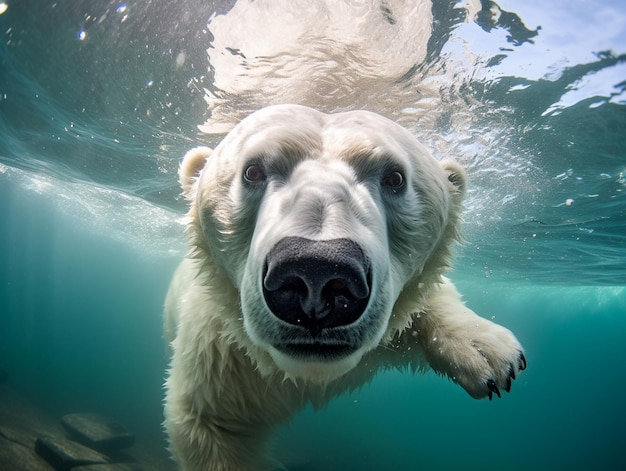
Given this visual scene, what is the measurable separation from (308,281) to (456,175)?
209cm

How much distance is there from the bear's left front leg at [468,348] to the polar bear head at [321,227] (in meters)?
0.30

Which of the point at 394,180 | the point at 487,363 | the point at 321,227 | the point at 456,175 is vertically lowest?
the point at 487,363

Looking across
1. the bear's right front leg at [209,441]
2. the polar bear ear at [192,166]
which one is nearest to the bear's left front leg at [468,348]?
the bear's right front leg at [209,441]

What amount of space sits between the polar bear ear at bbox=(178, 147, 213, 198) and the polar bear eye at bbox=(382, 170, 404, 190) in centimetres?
143

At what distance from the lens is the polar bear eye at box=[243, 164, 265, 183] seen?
2.37m

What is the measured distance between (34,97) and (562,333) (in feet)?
255

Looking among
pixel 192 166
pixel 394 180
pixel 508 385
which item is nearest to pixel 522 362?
pixel 508 385

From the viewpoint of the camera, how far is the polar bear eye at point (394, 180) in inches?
94.7

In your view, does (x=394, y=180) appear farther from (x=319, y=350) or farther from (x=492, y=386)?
(x=492, y=386)

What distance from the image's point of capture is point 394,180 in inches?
95.3

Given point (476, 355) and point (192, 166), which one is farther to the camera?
point (192, 166)

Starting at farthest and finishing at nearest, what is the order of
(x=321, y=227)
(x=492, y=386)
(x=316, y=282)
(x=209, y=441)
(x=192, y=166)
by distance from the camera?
(x=192, y=166) → (x=209, y=441) → (x=492, y=386) → (x=321, y=227) → (x=316, y=282)

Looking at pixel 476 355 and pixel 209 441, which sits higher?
pixel 476 355

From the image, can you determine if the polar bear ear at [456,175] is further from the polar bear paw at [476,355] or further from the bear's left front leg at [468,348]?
the polar bear paw at [476,355]
